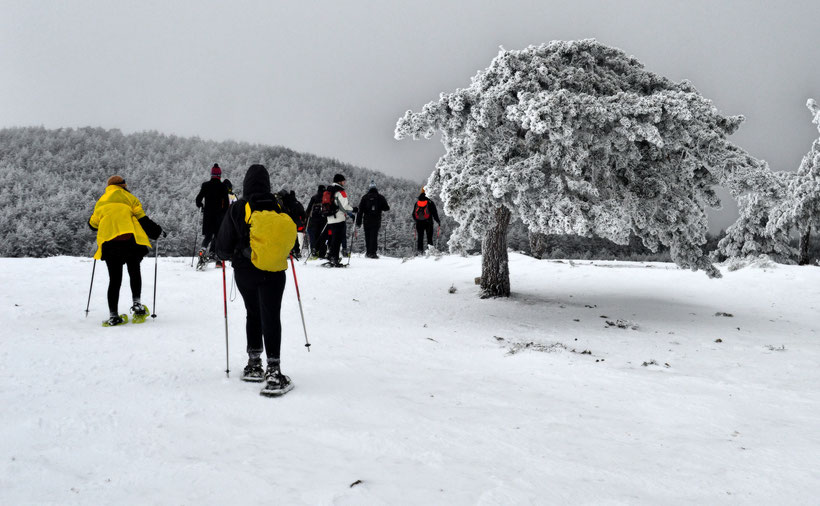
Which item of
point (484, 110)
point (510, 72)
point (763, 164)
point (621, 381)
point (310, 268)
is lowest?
point (621, 381)

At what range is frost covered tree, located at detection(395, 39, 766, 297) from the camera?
8.35 m

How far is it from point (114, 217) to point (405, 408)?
220 inches

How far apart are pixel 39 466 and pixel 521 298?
9.77m

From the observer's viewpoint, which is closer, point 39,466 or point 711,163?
point 39,466

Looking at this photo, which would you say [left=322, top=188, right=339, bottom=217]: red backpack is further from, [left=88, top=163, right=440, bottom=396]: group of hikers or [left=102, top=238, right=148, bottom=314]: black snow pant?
[left=102, top=238, right=148, bottom=314]: black snow pant

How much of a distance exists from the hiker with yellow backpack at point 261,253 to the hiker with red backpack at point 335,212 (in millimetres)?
9190

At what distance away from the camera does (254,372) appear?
5031 millimetres

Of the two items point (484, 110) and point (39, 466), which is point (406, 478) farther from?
point (484, 110)

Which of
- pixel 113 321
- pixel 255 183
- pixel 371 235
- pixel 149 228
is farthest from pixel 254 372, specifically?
pixel 371 235

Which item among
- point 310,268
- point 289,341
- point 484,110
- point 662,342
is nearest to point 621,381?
point 662,342

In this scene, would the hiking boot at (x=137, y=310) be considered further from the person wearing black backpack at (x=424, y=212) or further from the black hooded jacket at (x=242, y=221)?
the person wearing black backpack at (x=424, y=212)

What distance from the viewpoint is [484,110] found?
357 inches

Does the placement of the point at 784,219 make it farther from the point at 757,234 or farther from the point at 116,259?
the point at 116,259

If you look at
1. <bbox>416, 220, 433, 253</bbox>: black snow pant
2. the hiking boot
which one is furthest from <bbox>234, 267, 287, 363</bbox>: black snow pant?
<bbox>416, 220, 433, 253</bbox>: black snow pant
